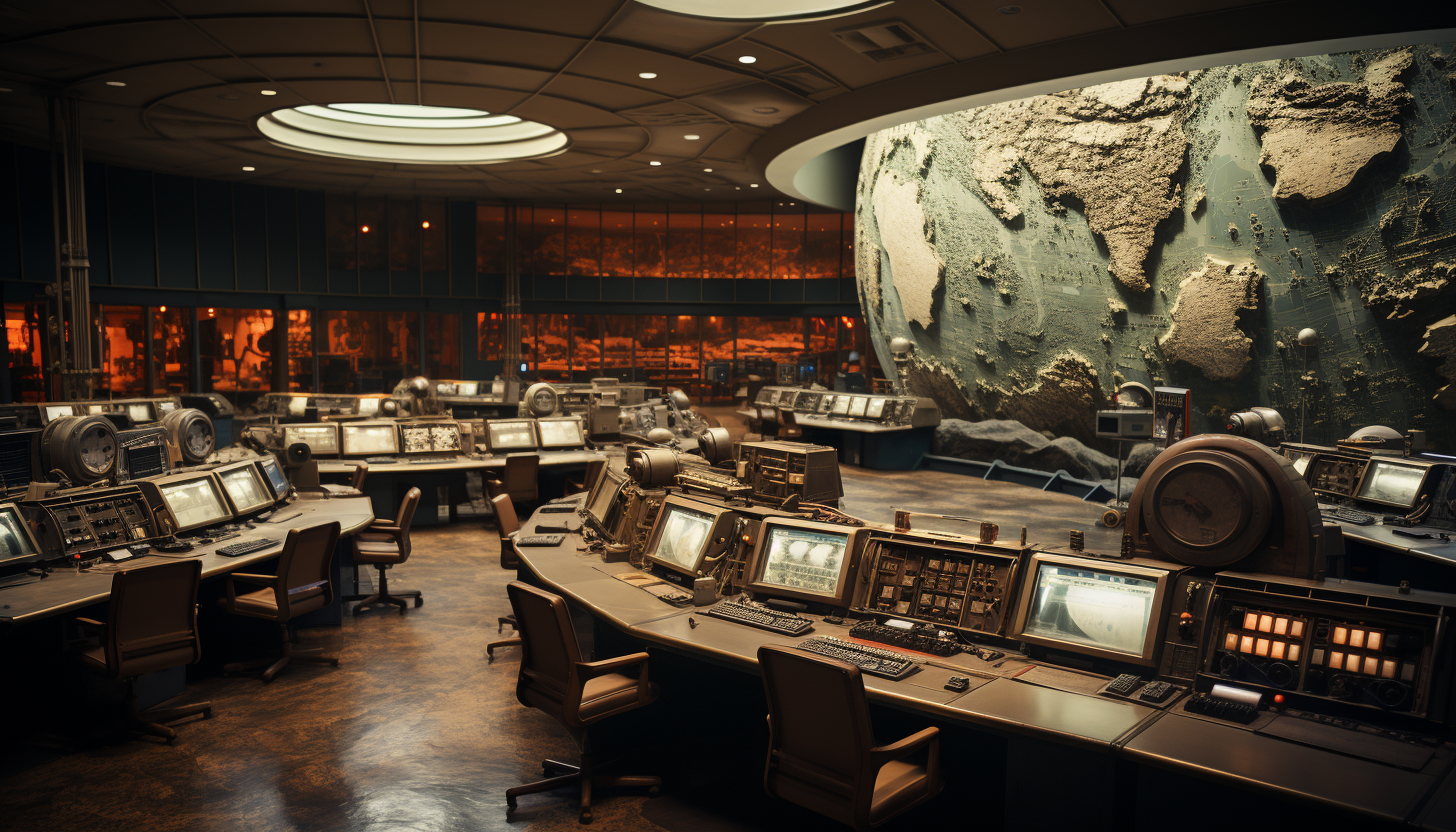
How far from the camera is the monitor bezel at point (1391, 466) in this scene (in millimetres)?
6406

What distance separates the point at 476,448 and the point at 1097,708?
8.49 meters

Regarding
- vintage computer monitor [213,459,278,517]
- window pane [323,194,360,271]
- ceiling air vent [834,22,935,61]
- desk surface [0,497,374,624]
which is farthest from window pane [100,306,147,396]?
ceiling air vent [834,22,935,61]

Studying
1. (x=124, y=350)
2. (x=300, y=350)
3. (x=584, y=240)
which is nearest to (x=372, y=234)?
(x=300, y=350)

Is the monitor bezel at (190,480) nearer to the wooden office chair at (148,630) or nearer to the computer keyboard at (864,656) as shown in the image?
the wooden office chair at (148,630)

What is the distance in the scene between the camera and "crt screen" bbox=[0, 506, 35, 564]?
481cm

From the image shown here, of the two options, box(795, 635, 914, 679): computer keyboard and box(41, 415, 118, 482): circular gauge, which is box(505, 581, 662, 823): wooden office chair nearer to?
box(795, 635, 914, 679): computer keyboard

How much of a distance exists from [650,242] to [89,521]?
55.2ft

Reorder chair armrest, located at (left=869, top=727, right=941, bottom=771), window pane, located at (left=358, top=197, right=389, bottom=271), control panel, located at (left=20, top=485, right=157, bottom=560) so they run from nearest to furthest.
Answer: chair armrest, located at (left=869, top=727, right=941, bottom=771)
control panel, located at (left=20, top=485, right=157, bottom=560)
window pane, located at (left=358, top=197, right=389, bottom=271)

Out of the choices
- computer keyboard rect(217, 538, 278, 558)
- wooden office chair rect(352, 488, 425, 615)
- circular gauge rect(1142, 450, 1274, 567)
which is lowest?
wooden office chair rect(352, 488, 425, 615)

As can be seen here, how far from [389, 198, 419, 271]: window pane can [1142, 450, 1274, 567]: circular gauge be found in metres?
18.7

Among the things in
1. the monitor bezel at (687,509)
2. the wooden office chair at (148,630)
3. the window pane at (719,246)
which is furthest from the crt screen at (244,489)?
the window pane at (719,246)

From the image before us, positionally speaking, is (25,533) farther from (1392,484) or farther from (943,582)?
(1392,484)

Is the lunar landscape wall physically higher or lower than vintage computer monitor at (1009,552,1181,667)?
higher

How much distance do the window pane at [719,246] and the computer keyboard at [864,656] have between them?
18.4m
